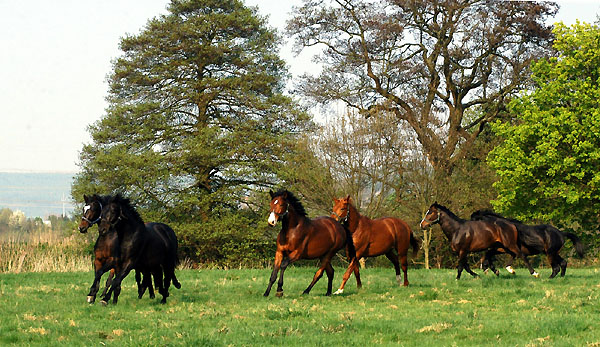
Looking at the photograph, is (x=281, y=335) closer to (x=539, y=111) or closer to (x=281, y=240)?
(x=281, y=240)

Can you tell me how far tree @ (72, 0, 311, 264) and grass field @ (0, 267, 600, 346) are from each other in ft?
64.5

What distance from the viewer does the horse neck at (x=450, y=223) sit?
18.2 m

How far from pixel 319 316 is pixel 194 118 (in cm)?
3017

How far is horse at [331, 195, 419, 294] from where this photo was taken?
53.1 ft

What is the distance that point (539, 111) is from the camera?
33.5 meters

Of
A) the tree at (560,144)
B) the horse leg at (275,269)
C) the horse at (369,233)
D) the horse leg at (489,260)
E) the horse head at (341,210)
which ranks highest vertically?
the tree at (560,144)

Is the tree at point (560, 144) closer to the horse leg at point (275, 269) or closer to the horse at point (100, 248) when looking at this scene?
the horse leg at point (275, 269)

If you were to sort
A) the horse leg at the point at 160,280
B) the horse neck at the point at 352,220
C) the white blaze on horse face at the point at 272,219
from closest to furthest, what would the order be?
1. the horse leg at the point at 160,280
2. the white blaze on horse face at the point at 272,219
3. the horse neck at the point at 352,220

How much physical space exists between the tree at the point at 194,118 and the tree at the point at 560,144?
1190 cm

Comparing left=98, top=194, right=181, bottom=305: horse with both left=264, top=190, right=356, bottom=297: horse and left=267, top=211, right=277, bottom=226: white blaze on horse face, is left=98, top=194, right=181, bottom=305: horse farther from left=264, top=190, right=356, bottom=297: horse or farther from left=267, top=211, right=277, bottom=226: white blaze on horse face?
left=264, top=190, right=356, bottom=297: horse

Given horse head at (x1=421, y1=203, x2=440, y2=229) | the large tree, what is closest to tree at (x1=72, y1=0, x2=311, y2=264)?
the large tree

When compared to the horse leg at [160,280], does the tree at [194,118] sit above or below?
above

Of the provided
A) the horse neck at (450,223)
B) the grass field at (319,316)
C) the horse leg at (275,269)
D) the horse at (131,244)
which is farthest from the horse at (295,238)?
the horse neck at (450,223)

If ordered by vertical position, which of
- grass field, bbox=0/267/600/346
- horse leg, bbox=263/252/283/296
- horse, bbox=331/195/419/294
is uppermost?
horse, bbox=331/195/419/294
